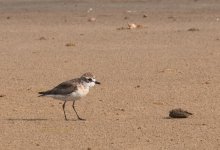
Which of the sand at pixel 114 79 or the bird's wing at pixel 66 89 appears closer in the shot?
the sand at pixel 114 79

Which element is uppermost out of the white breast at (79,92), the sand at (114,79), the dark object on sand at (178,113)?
the white breast at (79,92)

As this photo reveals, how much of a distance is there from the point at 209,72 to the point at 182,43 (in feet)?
18.2

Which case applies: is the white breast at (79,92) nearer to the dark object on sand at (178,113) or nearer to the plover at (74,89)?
the plover at (74,89)

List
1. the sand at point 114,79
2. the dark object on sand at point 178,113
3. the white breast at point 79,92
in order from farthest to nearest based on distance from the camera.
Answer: the dark object on sand at point 178,113, the white breast at point 79,92, the sand at point 114,79

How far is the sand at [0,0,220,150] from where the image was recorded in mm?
10344

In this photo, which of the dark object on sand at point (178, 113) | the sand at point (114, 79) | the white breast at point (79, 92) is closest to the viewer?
the sand at point (114, 79)

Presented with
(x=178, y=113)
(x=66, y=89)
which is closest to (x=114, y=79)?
(x=178, y=113)

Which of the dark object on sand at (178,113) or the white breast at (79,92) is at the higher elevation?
the white breast at (79,92)

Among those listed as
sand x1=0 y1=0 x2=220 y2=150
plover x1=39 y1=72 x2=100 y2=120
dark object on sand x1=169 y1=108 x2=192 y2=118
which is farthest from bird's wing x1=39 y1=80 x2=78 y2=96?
dark object on sand x1=169 y1=108 x2=192 y2=118

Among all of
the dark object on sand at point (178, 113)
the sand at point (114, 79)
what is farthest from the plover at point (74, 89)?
the dark object on sand at point (178, 113)

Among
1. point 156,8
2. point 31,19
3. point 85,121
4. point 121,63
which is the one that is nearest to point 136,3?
point 156,8

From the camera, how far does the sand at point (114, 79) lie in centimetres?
1034

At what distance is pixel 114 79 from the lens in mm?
15180

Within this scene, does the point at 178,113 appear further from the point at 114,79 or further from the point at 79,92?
the point at 114,79
